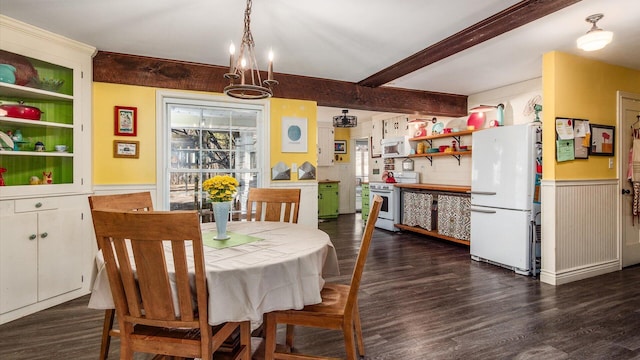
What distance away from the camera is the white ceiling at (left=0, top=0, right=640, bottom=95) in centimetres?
239

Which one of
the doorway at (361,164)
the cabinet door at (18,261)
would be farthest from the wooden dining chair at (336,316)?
the doorway at (361,164)

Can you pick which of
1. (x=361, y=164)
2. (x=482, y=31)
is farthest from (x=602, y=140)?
(x=361, y=164)

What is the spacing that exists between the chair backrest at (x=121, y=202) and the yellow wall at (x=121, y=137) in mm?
1271

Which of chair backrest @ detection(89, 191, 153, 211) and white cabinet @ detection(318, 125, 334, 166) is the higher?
white cabinet @ detection(318, 125, 334, 166)

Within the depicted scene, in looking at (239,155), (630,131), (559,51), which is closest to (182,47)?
(239,155)

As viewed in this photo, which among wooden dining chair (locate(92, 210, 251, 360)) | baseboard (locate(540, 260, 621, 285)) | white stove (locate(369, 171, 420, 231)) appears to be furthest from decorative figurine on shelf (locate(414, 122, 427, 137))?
wooden dining chair (locate(92, 210, 251, 360))

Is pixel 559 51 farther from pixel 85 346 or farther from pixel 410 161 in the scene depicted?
pixel 85 346

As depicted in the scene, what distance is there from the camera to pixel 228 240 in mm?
1898

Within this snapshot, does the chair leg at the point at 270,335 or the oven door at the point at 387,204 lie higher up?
the oven door at the point at 387,204

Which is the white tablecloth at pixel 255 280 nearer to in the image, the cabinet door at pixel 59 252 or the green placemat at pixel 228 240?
the green placemat at pixel 228 240

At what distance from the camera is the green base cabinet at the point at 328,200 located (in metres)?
7.54

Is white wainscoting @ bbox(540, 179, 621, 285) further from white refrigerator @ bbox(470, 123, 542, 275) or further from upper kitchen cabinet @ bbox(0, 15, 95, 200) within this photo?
upper kitchen cabinet @ bbox(0, 15, 95, 200)

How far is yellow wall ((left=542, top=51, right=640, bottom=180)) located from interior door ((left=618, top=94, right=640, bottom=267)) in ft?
0.41

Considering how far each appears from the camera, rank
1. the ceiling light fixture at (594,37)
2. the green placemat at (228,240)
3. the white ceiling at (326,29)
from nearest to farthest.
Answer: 1. the green placemat at (228,240)
2. the white ceiling at (326,29)
3. the ceiling light fixture at (594,37)
